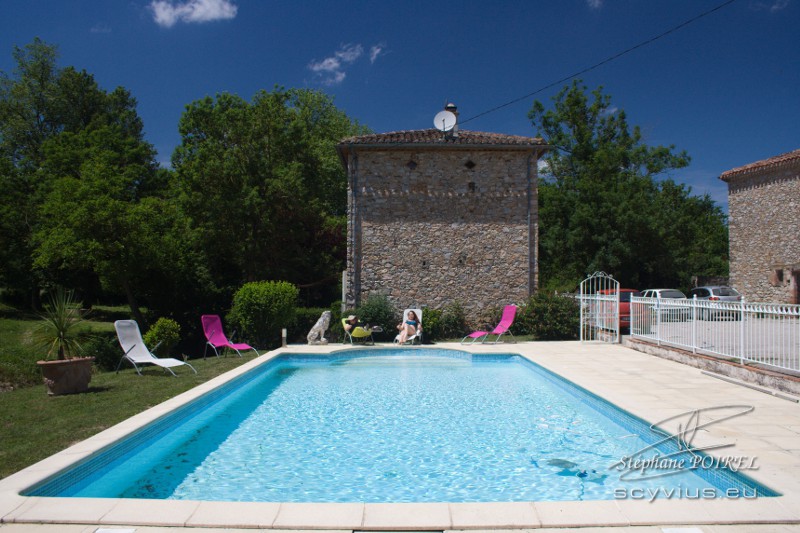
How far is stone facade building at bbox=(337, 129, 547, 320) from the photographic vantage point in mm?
15625

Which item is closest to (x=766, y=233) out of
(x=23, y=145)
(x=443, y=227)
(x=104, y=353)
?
(x=443, y=227)

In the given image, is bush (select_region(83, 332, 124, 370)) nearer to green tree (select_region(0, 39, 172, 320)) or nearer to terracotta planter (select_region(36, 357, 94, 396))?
terracotta planter (select_region(36, 357, 94, 396))

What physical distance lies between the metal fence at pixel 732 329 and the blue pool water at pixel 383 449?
8.45ft

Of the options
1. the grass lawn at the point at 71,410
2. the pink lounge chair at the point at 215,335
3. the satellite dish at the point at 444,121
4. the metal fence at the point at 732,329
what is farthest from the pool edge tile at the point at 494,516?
the satellite dish at the point at 444,121

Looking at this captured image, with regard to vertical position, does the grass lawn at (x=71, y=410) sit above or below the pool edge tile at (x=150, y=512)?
below

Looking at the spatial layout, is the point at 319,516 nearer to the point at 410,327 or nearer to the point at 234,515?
the point at 234,515

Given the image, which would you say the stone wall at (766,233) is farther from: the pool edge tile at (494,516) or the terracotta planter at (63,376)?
the terracotta planter at (63,376)

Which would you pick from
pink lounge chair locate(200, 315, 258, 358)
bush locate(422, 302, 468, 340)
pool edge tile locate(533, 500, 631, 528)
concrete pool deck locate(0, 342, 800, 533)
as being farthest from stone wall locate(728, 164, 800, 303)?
pool edge tile locate(533, 500, 631, 528)

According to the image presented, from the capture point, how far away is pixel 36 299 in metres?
23.4

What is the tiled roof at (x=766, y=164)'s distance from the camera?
2127 centimetres

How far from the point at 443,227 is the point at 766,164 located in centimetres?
1659

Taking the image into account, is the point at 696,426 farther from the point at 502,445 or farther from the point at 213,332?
the point at 213,332

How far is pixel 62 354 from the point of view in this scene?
7.12m

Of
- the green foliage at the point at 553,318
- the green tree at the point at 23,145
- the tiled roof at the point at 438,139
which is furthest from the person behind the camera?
the green tree at the point at 23,145
